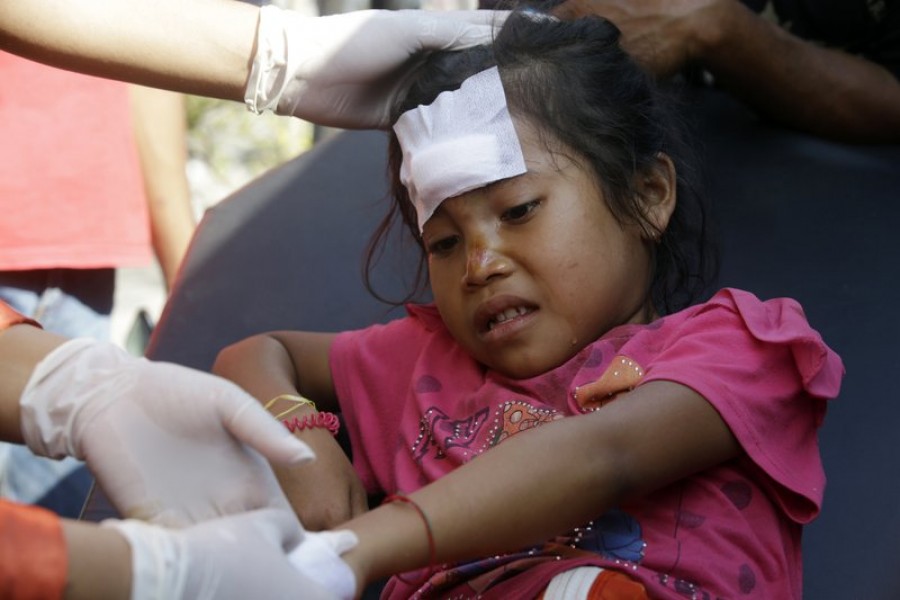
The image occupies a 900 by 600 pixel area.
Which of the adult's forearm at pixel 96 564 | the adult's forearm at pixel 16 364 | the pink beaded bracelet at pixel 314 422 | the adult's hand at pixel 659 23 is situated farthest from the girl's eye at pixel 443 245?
the adult's forearm at pixel 96 564

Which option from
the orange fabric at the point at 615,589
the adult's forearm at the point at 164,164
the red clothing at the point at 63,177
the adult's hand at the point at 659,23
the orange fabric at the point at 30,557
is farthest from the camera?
the adult's forearm at the point at 164,164

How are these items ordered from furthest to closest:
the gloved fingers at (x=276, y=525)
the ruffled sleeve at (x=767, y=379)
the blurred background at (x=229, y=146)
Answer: the blurred background at (x=229, y=146) < the ruffled sleeve at (x=767, y=379) < the gloved fingers at (x=276, y=525)

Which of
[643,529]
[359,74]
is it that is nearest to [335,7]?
[359,74]

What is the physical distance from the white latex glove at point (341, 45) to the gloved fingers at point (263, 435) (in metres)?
0.81

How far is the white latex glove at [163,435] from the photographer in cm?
118

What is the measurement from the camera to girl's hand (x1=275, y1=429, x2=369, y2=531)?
1.56 m

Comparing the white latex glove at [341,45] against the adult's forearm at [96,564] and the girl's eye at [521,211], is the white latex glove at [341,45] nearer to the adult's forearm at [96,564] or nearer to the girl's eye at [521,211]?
the girl's eye at [521,211]

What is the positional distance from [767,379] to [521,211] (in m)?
0.36

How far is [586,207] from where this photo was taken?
1.62 metres

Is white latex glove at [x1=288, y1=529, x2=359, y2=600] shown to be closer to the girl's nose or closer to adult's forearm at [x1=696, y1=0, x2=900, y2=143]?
the girl's nose

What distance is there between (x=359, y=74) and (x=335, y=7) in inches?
55.3

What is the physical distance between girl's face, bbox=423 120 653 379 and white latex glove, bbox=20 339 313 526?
17.4 inches

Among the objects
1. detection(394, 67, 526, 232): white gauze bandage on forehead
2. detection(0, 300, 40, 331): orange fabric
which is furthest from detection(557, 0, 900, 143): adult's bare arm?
detection(0, 300, 40, 331): orange fabric

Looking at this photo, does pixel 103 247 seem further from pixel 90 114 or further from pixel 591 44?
pixel 591 44
